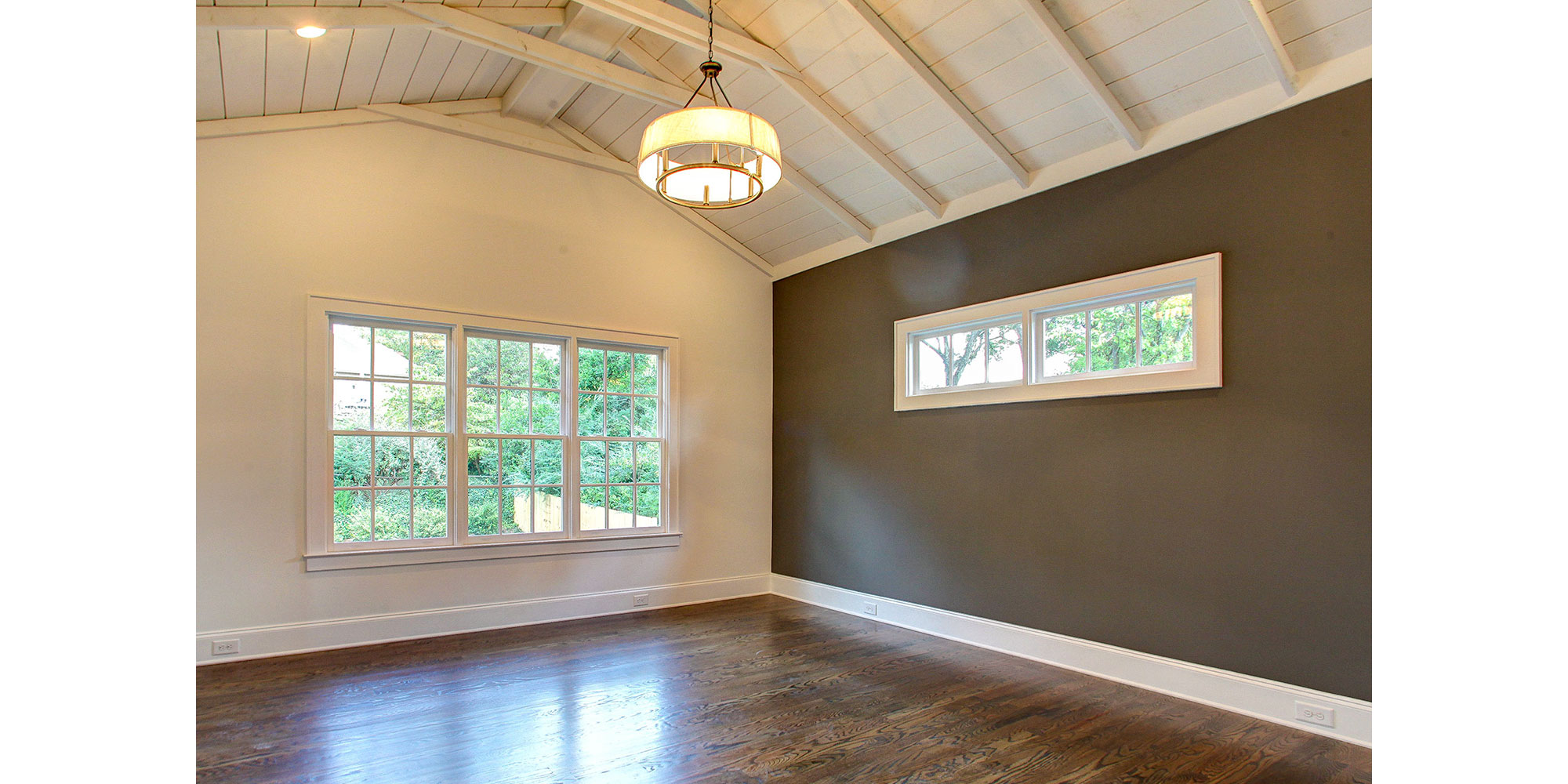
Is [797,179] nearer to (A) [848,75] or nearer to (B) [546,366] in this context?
(A) [848,75]

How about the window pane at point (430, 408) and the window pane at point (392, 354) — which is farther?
the window pane at point (430, 408)

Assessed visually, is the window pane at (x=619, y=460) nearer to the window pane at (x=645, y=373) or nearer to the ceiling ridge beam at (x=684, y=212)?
the window pane at (x=645, y=373)

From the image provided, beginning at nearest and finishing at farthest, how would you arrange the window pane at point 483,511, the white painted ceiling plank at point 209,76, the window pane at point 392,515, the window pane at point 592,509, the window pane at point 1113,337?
the white painted ceiling plank at point 209,76 < the window pane at point 1113,337 < the window pane at point 392,515 < the window pane at point 483,511 < the window pane at point 592,509

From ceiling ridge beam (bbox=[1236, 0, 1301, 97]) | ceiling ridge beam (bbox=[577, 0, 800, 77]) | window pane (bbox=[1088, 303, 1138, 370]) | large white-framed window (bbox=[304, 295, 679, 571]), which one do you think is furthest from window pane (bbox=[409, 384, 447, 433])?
ceiling ridge beam (bbox=[1236, 0, 1301, 97])

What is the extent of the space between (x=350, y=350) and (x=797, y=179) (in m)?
2.98

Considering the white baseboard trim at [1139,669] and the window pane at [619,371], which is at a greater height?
the window pane at [619,371]

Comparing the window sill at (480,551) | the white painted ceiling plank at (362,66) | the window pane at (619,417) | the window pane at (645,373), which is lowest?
the window sill at (480,551)

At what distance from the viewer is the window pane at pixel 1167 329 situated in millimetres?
3752

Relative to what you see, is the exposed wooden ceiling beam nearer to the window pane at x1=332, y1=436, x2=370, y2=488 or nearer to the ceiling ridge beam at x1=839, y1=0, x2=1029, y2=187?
the ceiling ridge beam at x1=839, y1=0, x2=1029, y2=187

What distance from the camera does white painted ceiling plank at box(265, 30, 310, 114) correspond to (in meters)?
3.74

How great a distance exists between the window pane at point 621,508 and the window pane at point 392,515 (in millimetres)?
1348

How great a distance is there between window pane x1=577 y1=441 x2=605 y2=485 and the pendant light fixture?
2.41m

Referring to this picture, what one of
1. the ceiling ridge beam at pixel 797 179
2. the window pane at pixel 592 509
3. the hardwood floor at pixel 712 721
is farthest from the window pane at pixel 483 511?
the ceiling ridge beam at pixel 797 179

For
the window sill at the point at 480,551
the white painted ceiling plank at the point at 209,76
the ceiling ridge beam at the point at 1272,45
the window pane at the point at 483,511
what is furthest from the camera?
the window pane at the point at 483,511
